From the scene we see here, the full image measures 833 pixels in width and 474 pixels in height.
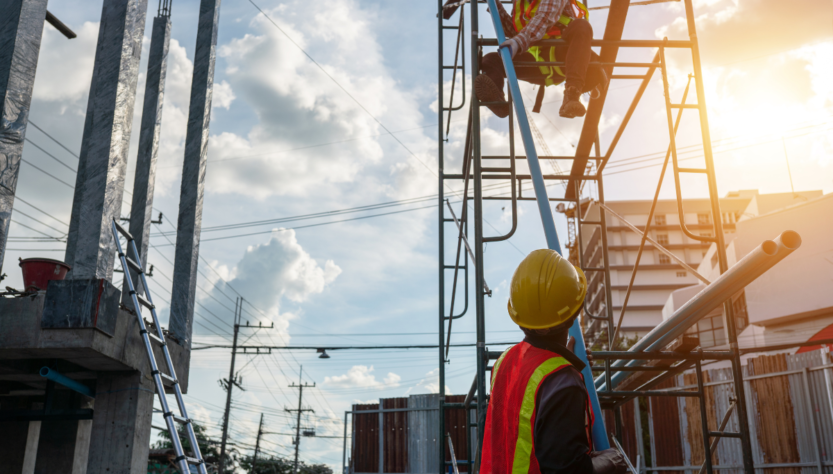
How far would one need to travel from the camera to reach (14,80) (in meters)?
5.89

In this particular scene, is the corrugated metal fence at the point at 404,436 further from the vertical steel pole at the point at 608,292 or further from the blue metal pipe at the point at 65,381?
the blue metal pipe at the point at 65,381

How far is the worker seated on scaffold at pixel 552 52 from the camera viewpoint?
488cm

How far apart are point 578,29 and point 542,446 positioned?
404 centimetres

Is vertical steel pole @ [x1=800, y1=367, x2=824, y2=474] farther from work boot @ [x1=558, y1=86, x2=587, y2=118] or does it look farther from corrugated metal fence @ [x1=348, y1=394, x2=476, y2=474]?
corrugated metal fence @ [x1=348, y1=394, x2=476, y2=474]

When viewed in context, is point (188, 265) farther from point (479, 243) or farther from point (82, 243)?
point (479, 243)

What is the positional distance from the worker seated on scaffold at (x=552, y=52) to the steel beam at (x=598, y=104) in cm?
15

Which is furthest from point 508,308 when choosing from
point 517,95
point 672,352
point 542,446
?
point 672,352

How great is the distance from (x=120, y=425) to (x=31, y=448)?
1688 mm

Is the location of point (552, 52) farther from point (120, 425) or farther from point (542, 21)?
point (120, 425)

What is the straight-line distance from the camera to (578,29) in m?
5.04

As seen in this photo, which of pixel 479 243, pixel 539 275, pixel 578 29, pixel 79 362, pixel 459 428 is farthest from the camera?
pixel 459 428

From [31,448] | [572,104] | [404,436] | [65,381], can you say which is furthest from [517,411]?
[404,436]

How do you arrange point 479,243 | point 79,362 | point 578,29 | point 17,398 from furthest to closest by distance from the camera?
1. point 17,398
2. point 79,362
3. point 578,29
4. point 479,243

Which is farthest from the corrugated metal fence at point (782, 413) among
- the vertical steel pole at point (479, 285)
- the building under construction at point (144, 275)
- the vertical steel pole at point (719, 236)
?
the vertical steel pole at point (479, 285)
